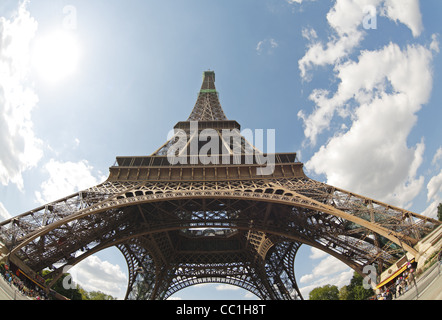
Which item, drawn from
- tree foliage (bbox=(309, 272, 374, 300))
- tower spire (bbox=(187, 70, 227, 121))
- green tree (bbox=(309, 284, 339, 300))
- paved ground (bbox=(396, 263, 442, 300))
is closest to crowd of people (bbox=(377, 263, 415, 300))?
paved ground (bbox=(396, 263, 442, 300))

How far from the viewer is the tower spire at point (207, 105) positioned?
3445cm

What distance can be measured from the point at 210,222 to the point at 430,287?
557 inches

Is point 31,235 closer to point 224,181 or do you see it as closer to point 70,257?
point 70,257

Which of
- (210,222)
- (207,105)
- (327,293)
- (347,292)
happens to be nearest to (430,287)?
(210,222)

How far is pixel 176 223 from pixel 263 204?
282 inches

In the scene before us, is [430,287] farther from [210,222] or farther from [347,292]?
A: [347,292]

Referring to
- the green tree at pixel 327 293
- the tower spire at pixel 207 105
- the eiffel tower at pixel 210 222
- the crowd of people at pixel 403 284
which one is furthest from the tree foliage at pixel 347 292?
the tower spire at pixel 207 105

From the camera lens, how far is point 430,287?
802cm

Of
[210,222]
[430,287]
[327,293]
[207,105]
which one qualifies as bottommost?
[327,293]

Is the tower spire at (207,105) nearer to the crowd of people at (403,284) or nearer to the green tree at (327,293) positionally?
the crowd of people at (403,284)

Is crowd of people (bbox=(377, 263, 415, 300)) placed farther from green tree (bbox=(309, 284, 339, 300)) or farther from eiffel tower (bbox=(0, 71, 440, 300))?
green tree (bbox=(309, 284, 339, 300))

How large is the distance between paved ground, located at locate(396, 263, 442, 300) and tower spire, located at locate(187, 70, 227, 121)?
1074 inches

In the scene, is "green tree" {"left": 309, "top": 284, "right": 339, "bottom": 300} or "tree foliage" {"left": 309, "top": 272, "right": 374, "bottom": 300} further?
"green tree" {"left": 309, "top": 284, "right": 339, "bottom": 300}

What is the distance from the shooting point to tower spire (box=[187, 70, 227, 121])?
113 feet
